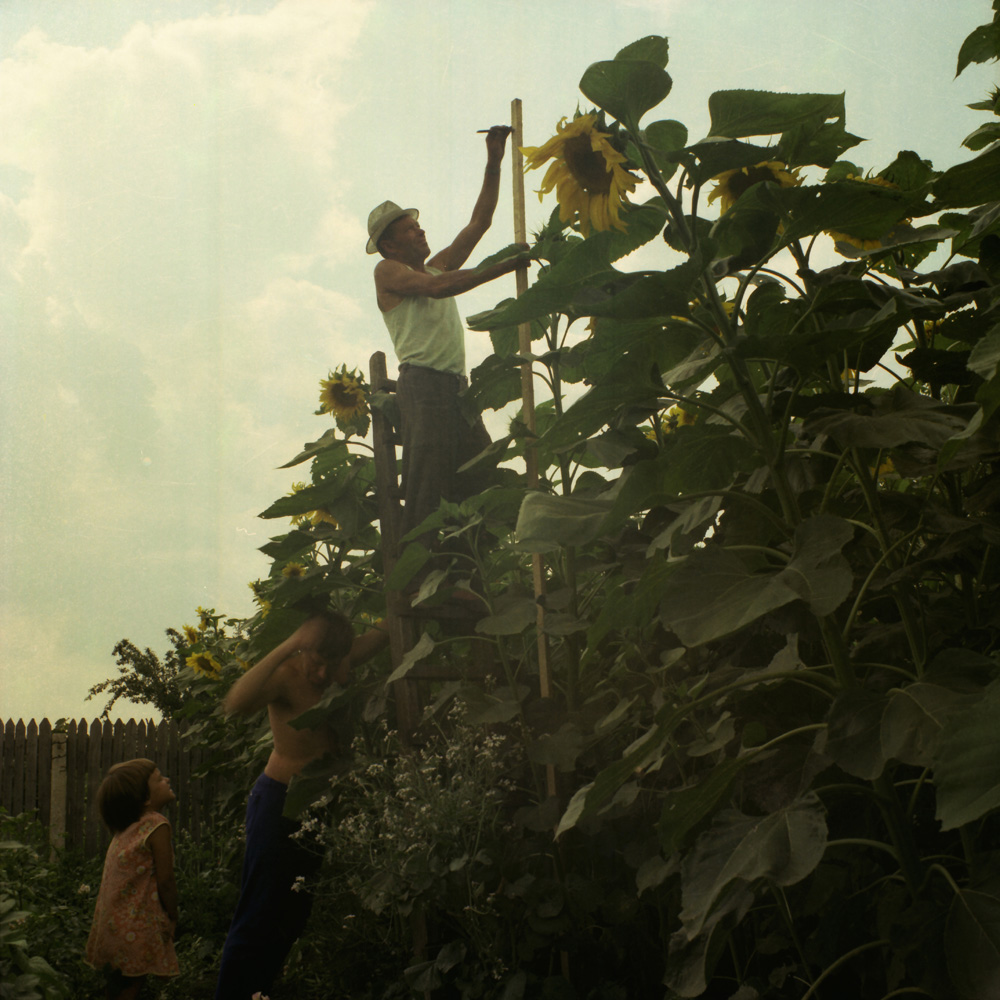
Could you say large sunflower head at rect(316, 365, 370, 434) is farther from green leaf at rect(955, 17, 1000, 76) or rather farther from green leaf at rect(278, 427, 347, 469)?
green leaf at rect(955, 17, 1000, 76)

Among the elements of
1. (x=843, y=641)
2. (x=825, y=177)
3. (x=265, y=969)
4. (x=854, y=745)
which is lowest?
(x=265, y=969)

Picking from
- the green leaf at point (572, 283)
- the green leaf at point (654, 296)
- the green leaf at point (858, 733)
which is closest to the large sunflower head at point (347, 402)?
the green leaf at point (572, 283)

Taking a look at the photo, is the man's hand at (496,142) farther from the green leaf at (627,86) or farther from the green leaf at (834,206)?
the green leaf at (834,206)

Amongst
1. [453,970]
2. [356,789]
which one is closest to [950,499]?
[453,970]

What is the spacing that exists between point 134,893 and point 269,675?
1.24m

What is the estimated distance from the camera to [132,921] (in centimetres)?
363

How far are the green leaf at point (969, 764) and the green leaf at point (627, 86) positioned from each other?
100cm

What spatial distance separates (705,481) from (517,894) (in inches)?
52.3

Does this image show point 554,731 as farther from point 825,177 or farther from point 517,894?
point 825,177

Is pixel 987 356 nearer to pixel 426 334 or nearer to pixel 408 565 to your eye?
pixel 408 565

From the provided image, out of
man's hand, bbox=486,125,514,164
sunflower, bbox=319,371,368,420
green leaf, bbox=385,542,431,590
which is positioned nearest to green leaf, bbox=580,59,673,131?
man's hand, bbox=486,125,514,164

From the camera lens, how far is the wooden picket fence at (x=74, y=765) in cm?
721

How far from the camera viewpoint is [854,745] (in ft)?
4.06

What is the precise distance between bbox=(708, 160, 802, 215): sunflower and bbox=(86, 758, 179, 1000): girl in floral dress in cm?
332
